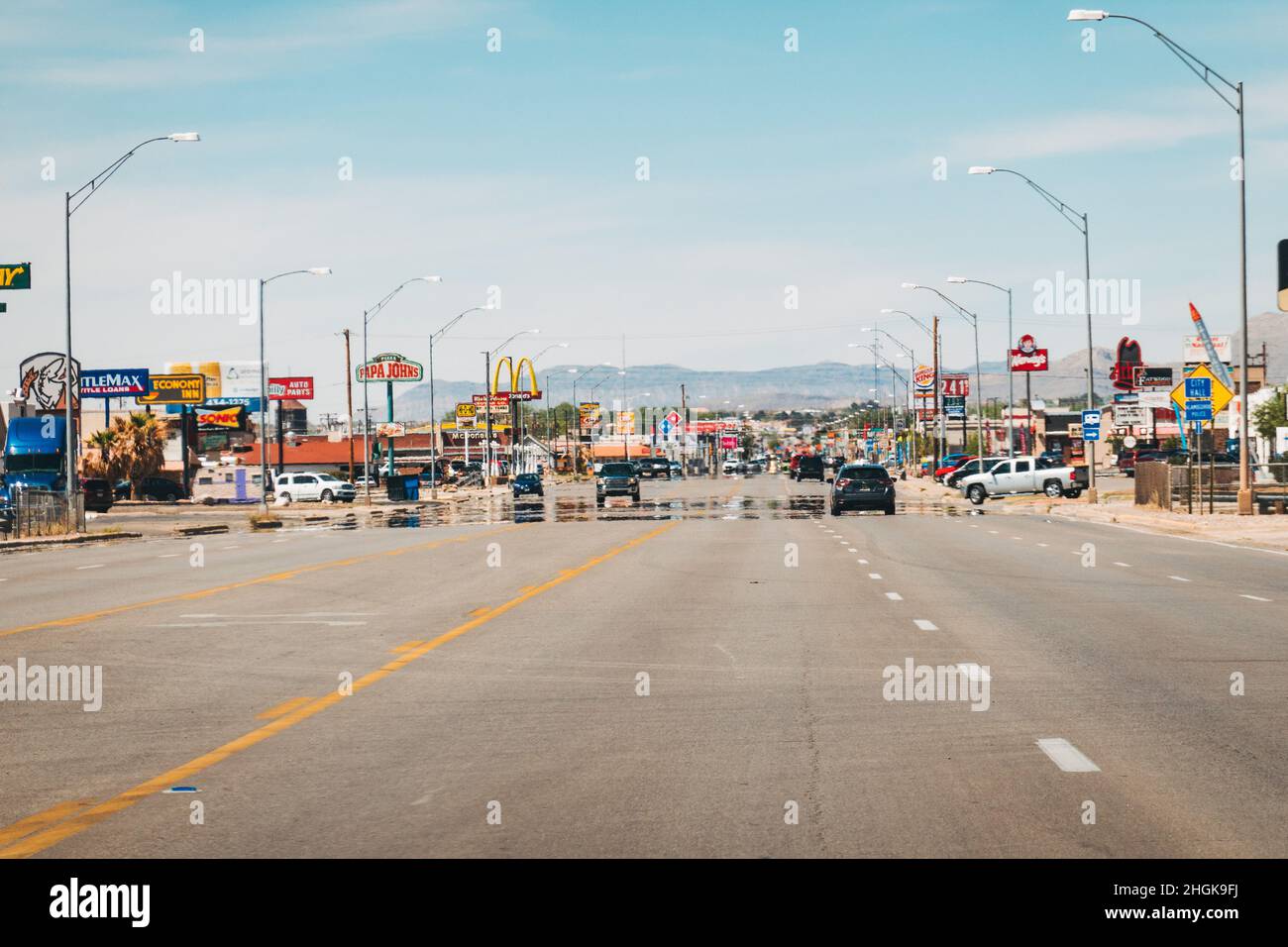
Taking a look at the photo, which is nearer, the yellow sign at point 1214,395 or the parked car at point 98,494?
the yellow sign at point 1214,395

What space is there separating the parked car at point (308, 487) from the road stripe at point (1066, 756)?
72.3m

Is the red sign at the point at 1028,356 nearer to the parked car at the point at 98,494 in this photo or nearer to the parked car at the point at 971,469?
the parked car at the point at 971,469

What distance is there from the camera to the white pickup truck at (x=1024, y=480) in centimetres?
6519

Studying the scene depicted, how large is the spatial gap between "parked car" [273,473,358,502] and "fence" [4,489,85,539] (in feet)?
114

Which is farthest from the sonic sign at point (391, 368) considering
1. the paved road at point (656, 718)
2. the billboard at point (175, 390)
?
the paved road at point (656, 718)

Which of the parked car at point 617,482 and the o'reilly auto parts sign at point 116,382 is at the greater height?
the o'reilly auto parts sign at point 116,382

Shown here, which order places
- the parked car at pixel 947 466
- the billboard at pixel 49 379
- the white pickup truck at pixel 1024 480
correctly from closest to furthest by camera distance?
the white pickup truck at pixel 1024 480 → the billboard at pixel 49 379 → the parked car at pixel 947 466

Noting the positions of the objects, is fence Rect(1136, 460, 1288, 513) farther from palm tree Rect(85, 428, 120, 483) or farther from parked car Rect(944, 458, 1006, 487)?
palm tree Rect(85, 428, 120, 483)

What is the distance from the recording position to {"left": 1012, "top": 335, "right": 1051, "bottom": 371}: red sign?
77.1 metres

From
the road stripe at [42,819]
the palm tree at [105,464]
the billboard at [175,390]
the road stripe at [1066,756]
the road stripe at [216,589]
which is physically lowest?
the road stripe at [216,589]
